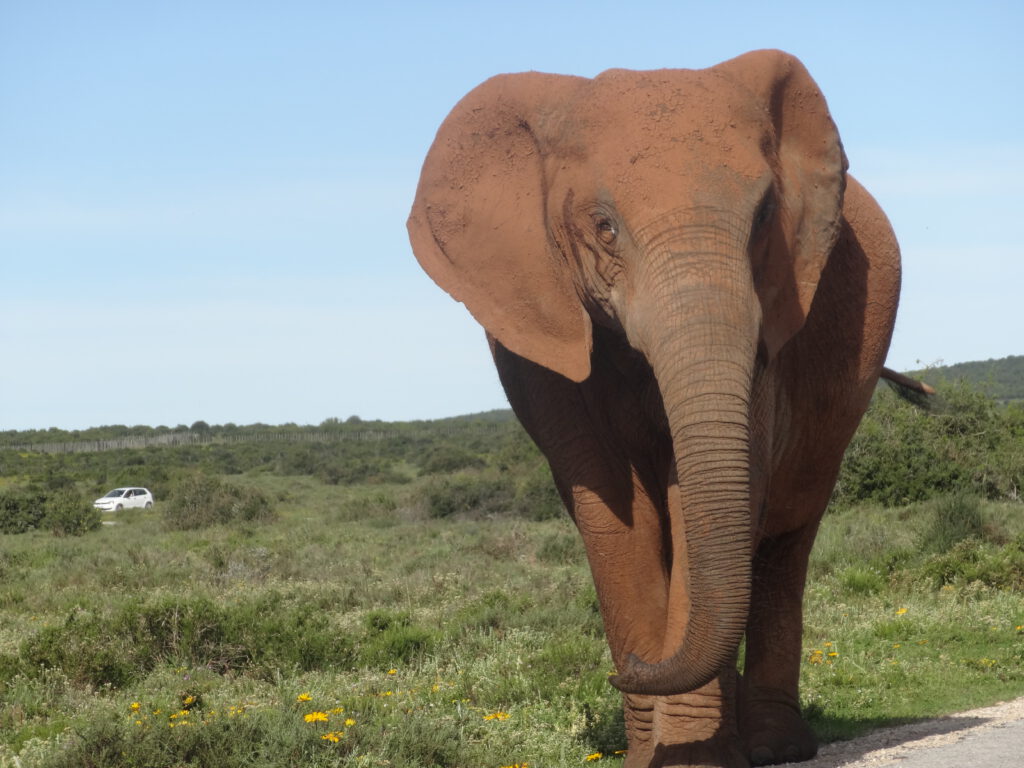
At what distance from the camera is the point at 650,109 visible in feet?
17.2

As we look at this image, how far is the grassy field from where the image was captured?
735 centimetres

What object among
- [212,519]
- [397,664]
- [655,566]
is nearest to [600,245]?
[655,566]

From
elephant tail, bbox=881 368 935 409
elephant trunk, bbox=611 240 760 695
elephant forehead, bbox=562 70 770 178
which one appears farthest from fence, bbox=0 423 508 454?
elephant trunk, bbox=611 240 760 695

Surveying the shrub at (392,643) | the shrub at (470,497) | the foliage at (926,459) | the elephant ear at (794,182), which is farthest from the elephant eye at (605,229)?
the shrub at (470,497)

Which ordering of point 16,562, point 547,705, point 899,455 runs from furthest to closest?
point 899,455
point 16,562
point 547,705

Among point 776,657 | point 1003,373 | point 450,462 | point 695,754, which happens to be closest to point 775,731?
point 776,657

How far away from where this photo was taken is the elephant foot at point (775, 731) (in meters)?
6.88

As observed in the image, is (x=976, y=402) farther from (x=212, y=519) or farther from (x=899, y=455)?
(x=212, y=519)

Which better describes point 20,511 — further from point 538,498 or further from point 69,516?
point 538,498

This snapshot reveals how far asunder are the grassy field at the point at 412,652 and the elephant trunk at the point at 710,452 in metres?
2.75

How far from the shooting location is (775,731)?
273 inches

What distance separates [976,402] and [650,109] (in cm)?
2307

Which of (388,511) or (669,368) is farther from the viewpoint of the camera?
(388,511)

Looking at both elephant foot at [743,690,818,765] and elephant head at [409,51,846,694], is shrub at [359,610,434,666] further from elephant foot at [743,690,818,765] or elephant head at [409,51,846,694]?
elephant head at [409,51,846,694]
